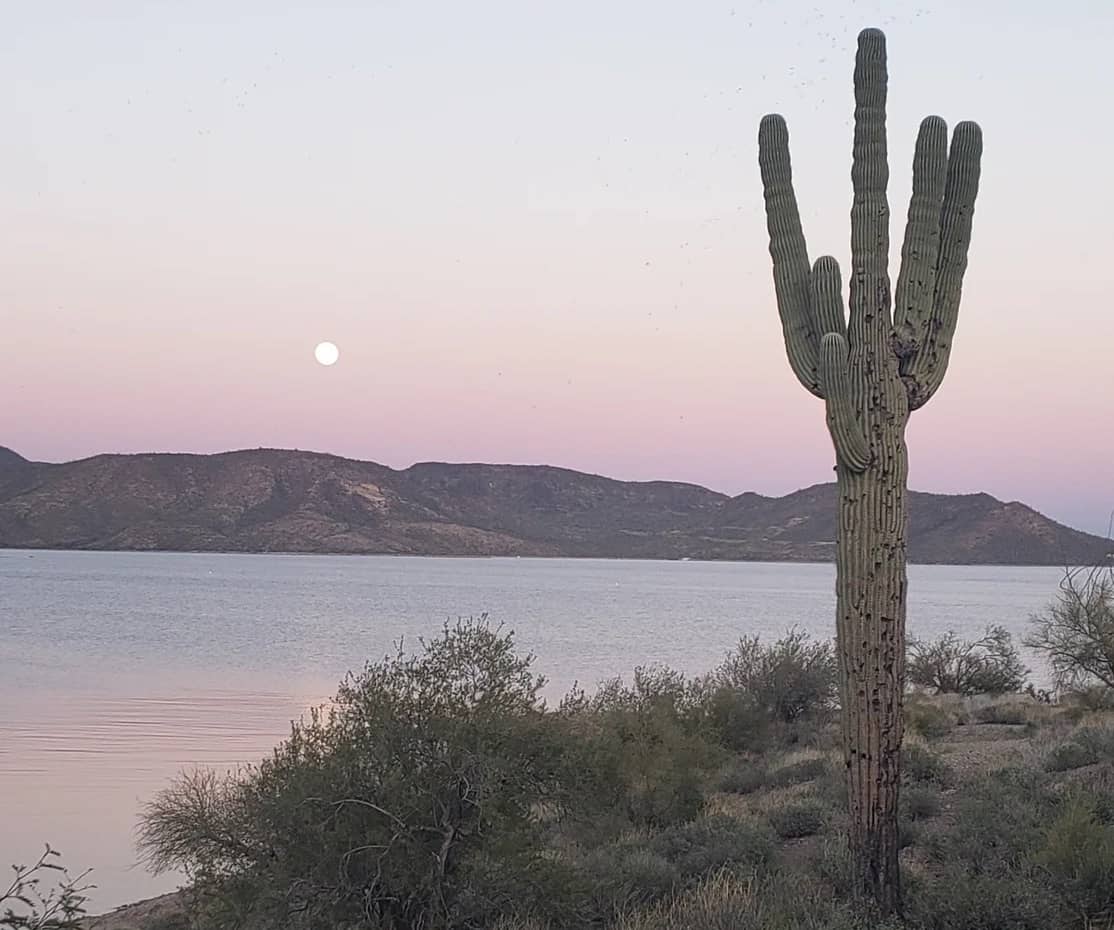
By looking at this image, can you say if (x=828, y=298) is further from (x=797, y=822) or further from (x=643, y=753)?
(x=643, y=753)

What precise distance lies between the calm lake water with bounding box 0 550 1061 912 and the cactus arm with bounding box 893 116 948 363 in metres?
13.3

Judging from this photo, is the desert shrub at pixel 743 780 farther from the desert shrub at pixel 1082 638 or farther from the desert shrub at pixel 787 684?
the desert shrub at pixel 1082 638

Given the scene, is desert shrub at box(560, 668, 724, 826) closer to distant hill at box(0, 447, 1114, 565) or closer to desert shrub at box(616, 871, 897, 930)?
desert shrub at box(616, 871, 897, 930)

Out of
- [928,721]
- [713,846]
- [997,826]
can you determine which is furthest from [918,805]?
[928,721]

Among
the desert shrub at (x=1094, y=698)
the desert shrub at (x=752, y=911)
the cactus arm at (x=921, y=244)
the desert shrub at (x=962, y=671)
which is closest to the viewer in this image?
the desert shrub at (x=752, y=911)

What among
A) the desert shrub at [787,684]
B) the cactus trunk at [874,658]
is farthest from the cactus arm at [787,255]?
the desert shrub at [787,684]

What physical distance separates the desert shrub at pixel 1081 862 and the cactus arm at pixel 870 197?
399 centimetres

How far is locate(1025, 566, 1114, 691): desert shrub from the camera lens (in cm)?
2539

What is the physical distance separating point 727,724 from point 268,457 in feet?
527

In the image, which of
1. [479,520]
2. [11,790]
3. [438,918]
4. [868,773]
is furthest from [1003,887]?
[479,520]

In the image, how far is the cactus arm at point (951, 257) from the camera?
10.0m

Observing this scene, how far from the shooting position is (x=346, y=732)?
10.8 metres

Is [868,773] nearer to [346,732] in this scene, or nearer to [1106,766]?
[346,732]

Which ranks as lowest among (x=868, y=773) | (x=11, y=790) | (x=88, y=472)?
(x=11, y=790)
